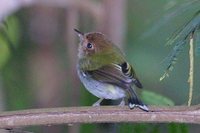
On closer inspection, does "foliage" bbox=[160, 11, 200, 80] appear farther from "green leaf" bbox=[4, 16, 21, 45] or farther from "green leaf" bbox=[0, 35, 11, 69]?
"green leaf" bbox=[4, 16, 21, 45]

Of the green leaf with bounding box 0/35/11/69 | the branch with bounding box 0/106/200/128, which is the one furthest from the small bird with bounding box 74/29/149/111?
the green leaf with bounding box 0/35/11/69

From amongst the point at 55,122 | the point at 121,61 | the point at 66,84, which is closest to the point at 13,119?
the point at 55,122

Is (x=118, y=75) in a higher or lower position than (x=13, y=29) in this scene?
higher

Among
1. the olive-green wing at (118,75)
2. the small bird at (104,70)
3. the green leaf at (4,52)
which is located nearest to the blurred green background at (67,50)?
the green leaf at (4,52)

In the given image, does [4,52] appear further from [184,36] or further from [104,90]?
[184,36]

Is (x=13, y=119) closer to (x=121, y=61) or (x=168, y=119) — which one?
(x=168, y=119)

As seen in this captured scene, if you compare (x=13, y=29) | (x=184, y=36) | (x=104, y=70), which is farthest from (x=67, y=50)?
(x=184, y=36)
